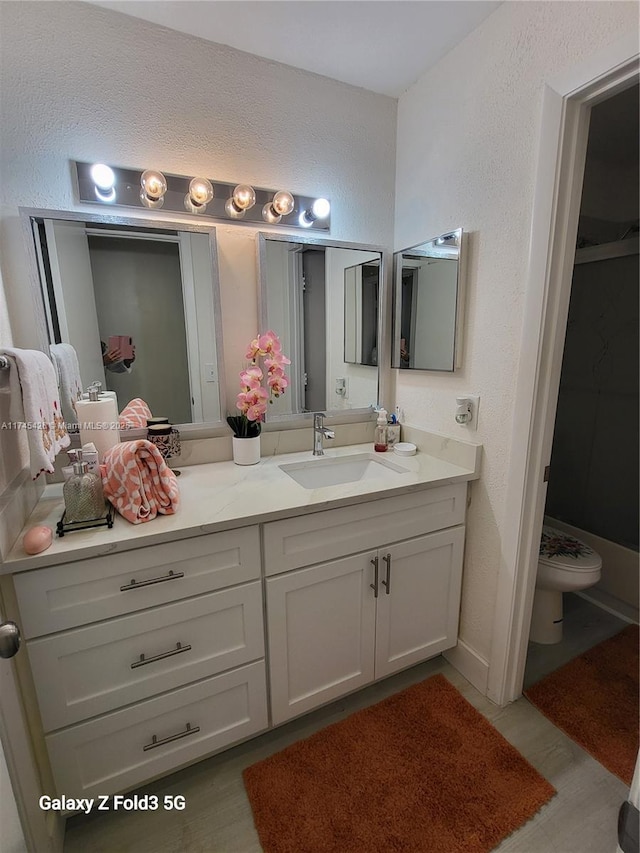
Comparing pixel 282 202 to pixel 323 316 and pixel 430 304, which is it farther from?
pixel 430 304

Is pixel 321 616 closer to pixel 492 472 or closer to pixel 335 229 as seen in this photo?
pixel 492 472

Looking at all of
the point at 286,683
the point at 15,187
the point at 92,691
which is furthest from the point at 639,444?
the point at 15,187

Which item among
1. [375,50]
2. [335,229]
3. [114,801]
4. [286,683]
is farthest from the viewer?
[335,229]

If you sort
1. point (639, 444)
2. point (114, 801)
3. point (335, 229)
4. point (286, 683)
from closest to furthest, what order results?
point (114, 801)
point (286, 683)
point (335, 229)
point (639, 444)

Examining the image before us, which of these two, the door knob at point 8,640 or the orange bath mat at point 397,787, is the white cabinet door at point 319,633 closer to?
the orange bath mat at point 397,787

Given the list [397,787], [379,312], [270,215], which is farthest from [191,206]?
[397,787]

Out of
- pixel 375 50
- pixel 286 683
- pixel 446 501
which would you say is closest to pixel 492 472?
pixel 446 501

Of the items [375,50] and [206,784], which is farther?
[375,50]

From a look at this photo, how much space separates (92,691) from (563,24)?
222cm

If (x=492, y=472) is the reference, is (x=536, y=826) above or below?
below

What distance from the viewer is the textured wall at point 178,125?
119cm

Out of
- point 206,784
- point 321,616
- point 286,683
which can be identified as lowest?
point 206,784

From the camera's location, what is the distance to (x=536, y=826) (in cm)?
112

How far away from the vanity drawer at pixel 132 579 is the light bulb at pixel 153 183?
1.18m
